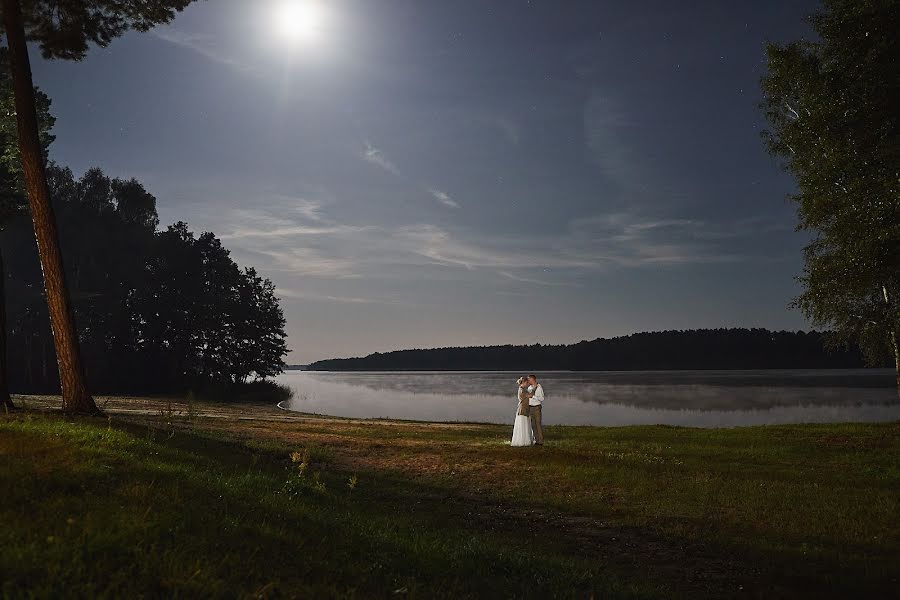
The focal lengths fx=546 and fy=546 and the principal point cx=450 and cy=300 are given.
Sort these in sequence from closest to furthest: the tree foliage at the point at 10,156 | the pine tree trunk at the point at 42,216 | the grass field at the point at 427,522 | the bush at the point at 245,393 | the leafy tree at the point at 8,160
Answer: the grass field at the point at 427,522, the pine tree trunk at the point at 42,216, the leafy tree at the point at 8,160, the tree foliage at the point at 10,156, the bush at the point at 245,393

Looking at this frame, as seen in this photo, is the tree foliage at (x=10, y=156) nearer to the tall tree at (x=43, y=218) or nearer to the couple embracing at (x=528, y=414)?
the tall tree at (x=43, y=218)

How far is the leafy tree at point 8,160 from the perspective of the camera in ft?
61.2

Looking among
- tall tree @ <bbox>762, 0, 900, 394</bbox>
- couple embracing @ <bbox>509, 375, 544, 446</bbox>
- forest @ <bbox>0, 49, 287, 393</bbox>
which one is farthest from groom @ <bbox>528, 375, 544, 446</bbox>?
forest @ <bbox>0, 49, 287, 393</bbox>

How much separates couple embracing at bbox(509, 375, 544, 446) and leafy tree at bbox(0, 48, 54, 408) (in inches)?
720

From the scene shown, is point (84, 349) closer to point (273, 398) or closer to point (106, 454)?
point (273, 398)

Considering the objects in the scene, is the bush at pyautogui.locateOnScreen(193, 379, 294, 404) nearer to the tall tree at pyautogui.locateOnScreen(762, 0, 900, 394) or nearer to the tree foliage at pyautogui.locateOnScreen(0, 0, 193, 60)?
the tree foliage at pyautogui.locateOnScreen(0, 0, 193, 60)

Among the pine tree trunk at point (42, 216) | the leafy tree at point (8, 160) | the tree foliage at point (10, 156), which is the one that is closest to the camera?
the pine tree trunk at point (42, 216)

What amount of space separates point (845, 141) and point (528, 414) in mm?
19595

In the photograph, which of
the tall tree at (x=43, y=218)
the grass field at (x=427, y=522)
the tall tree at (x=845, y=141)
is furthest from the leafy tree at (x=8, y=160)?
the tall tree at (x=845, y=141)

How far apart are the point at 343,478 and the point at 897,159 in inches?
1038

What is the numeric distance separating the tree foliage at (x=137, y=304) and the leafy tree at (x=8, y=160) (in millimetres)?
40180

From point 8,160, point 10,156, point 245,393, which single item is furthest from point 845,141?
point 245,393

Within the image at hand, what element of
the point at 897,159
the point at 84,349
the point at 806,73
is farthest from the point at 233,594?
the point at 84,349

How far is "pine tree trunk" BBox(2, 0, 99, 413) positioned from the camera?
55.4 ft
